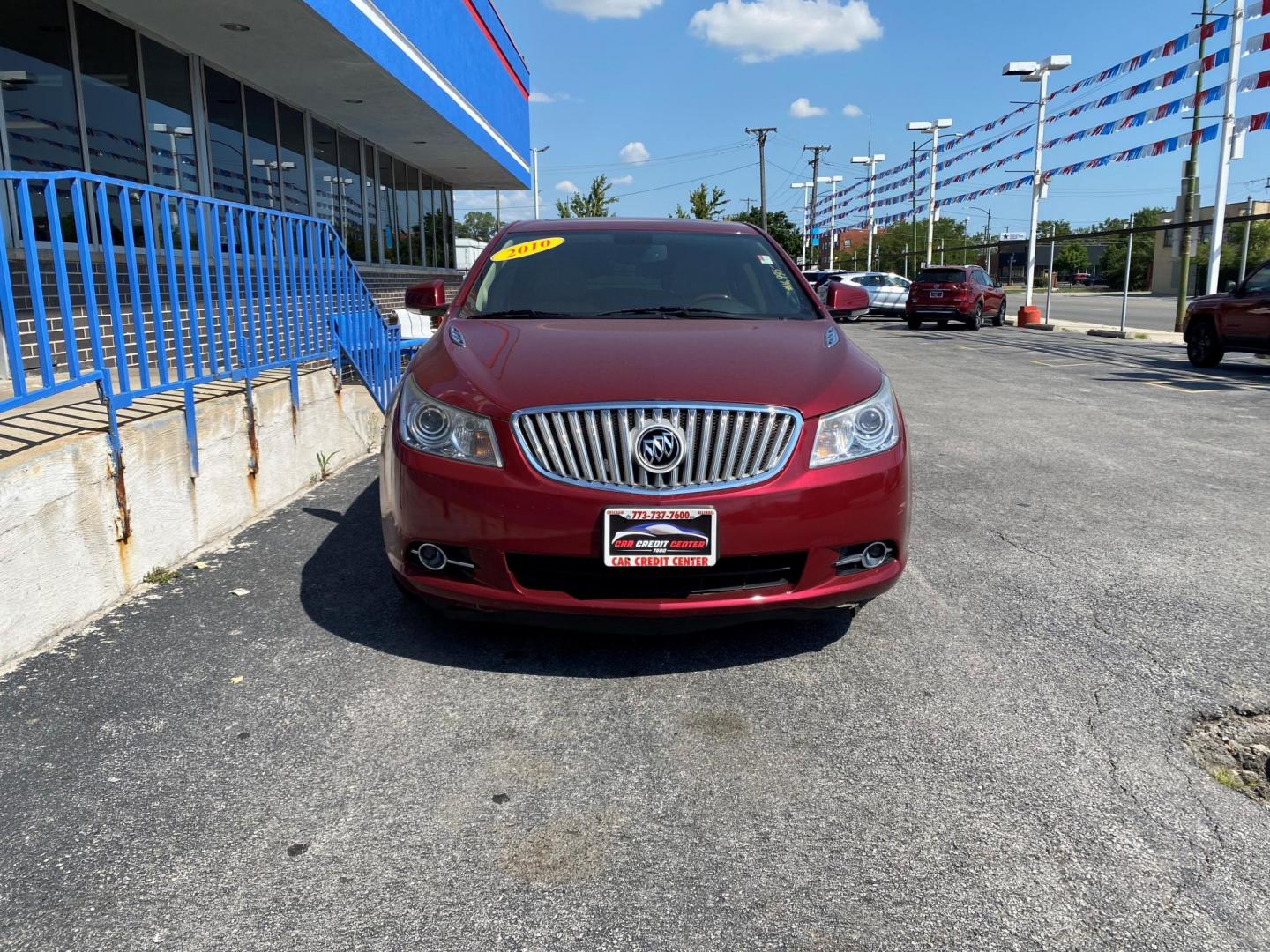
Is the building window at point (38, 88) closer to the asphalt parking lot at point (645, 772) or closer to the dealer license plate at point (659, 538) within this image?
the asphalt parking lot at point (645, 772)

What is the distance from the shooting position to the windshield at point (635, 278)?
4.34 metres

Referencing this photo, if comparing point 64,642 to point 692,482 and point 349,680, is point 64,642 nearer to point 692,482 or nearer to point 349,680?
point 349,680

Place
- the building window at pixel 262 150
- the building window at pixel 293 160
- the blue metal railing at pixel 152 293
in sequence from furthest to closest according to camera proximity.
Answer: the building window at pixel 293 160 < the building window at pixel 262 150 < the blue metal railing at pixel 152 293

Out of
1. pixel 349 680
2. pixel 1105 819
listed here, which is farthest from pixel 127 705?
pixel 1105 819

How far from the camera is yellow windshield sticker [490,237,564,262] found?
4719 millimetres

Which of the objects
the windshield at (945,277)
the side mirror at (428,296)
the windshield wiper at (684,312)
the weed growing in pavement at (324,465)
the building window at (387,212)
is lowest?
the weed growing in pavement at (324,465)

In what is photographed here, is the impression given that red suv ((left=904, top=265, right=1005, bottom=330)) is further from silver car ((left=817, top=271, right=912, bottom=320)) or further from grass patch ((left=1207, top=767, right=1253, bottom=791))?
grass patch ((left=1207, top=767, right=1253, bottom=791))

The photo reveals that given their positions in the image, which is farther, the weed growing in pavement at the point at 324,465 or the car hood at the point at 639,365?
the weed growing in pavement at the point at 324,465

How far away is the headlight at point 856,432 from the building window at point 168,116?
32.6 ft

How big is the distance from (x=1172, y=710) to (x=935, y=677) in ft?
2.33

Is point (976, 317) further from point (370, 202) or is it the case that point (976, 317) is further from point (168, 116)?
point (168, 116)

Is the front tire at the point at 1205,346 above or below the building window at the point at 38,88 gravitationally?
below

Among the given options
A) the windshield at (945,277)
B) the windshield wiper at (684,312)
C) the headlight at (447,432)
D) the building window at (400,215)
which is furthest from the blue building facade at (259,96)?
the windshield at (945,277)

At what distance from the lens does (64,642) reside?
3.56 metres
